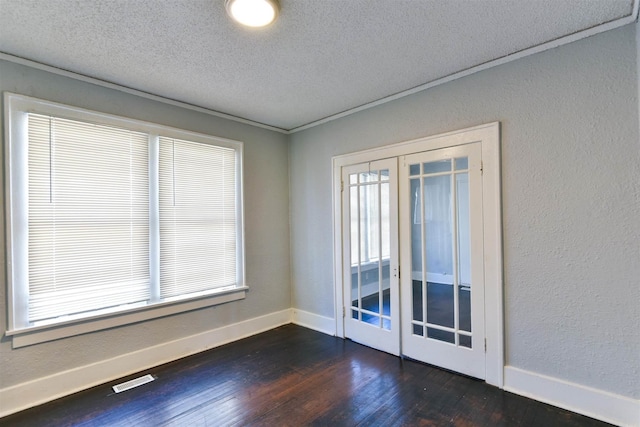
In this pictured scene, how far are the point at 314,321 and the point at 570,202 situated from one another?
3020mm

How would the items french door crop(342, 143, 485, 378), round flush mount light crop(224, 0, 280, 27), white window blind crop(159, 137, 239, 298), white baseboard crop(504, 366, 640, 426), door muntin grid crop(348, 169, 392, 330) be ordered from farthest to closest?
door muntin grid crop(348, 169, 392, 330)
white window blind crop(159, 137, 239, 298)
french door crop(342, 143, 485, 378)
white baseboard crop(504, 366, 640, 426)
round flush mount light crop(224, 0, 280, 27)

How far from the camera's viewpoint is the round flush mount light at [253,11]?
1773 mm

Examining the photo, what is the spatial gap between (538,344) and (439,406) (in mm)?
898

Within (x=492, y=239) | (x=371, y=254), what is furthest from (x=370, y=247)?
(x=492, y=239)

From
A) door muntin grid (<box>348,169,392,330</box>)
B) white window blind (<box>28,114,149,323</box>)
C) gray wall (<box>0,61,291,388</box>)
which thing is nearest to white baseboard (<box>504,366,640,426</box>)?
door muntin grid (<box>348,169,392,330</box>)

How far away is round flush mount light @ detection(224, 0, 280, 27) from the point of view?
1.77 meters

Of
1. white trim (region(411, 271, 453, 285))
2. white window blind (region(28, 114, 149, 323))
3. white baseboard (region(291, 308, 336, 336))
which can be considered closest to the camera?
white window blind (region(28, 114, 149, 323))

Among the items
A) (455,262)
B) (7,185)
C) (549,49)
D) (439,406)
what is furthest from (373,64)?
(7,185)

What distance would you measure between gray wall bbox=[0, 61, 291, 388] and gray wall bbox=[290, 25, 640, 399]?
2331 millimetres

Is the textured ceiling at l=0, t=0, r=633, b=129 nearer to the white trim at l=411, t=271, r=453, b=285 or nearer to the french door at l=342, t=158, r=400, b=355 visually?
the french door at l=342, t=158, r=400, b=355

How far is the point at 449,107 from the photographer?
2.82 metres

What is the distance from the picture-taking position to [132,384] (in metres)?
2.66

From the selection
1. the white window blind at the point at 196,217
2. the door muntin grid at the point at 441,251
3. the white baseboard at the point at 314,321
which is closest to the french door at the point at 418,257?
the door muntin grid at the point at 441,251

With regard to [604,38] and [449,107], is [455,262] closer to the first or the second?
[449,107]
